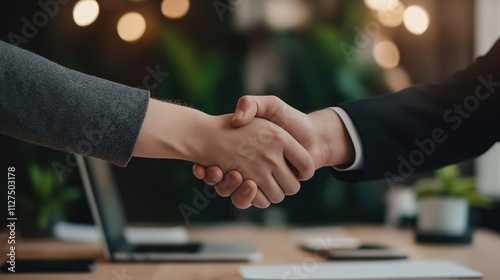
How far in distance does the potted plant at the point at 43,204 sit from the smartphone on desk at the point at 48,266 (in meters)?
0.56

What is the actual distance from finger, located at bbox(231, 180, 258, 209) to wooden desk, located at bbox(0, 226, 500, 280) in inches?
5.2

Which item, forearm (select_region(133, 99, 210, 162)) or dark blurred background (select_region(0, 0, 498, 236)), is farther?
dark blurred background (select_region(0, 0, 498, 236))

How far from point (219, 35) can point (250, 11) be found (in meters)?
0.17

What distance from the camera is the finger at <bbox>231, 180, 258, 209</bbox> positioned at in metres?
1.29

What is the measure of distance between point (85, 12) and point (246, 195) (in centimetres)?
143

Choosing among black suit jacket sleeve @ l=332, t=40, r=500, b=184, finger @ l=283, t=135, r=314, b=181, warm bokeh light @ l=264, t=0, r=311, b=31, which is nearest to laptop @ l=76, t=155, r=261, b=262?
finger @ l=283, t=135, r=314, b=181

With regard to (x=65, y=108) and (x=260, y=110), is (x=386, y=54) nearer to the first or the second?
(x=260, y=110)

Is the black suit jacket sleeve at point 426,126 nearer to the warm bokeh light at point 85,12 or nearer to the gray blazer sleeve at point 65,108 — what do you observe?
the gray blazer sleeve at point 65,108

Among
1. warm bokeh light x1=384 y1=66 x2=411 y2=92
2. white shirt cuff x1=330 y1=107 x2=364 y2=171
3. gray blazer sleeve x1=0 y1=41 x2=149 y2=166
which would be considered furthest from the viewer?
warm bokeh light x1=384 y1=66 x2=411 y2=92

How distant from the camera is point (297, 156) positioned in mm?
1327

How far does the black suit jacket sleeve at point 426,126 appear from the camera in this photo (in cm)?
134

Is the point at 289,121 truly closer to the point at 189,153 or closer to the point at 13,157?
the point at 189,153

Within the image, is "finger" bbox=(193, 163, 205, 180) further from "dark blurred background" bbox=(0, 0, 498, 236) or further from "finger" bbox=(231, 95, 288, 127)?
"dark blurred background" bbox=(0, 0, 498, 236)

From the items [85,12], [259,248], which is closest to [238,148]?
[259,248]
